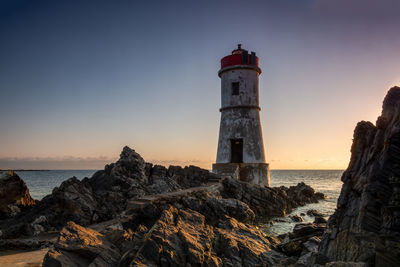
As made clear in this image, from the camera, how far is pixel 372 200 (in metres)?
4.05

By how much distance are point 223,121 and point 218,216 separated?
969cm

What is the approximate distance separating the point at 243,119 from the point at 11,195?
1406 cm

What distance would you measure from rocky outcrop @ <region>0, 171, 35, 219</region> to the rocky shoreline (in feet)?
8.15

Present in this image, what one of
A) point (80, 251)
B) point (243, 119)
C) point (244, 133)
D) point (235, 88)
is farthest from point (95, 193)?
point (235, 88)

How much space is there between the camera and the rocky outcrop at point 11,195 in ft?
41.3

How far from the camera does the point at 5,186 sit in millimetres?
13297

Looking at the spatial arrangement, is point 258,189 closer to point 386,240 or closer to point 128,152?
point 128,152

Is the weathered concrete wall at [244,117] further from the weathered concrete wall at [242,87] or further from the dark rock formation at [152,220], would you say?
the dark rock formation at [152,220]

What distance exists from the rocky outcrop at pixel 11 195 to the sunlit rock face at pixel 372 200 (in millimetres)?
14114

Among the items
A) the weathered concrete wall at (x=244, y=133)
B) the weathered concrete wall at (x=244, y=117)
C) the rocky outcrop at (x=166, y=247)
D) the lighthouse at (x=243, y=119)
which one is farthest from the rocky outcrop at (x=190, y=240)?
the weathered concrete wall at (x=244, y=117)

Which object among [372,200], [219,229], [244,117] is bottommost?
[219,229]

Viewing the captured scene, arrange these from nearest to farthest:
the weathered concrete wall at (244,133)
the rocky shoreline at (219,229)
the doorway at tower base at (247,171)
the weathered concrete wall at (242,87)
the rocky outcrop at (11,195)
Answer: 1. the rocky shoreline at (219,229)
2. the rocky outcrop at (11,195)
3. the doorway at tower base at (247,171)
4. the weathered concrete wall at (244,133)
5. the weathered concrete wall at (242,87)

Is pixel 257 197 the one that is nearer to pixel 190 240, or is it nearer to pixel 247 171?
pixel 247 171

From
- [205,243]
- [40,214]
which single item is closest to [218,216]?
[205,243]
